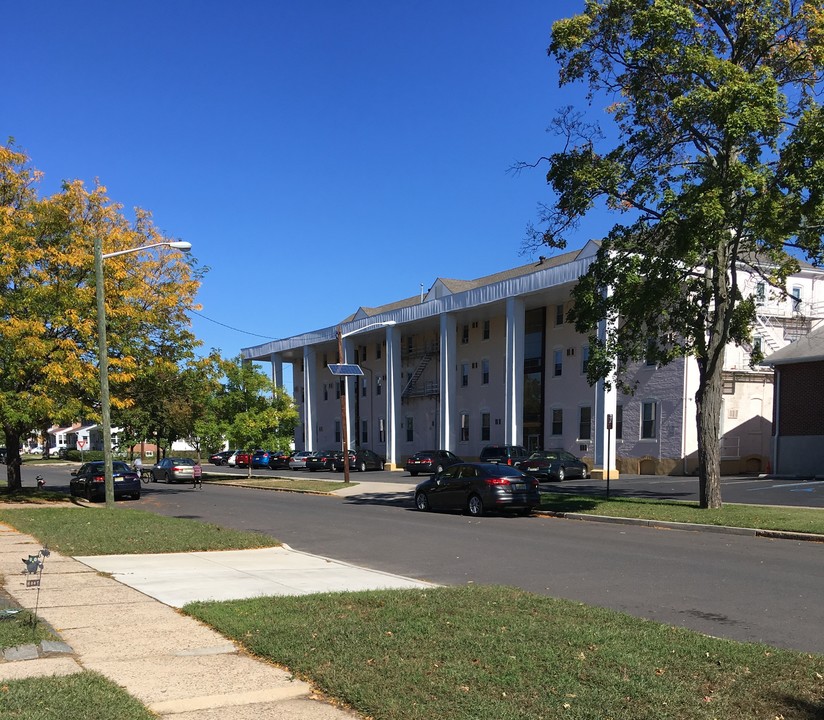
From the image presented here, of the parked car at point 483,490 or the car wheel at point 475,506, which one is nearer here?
the parked car at point 483,490

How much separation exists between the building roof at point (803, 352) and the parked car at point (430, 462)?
16.3 m

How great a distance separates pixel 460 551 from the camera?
14219mm

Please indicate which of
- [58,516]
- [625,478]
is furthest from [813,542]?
[625,478]

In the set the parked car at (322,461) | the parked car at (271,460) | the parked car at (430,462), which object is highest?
the parked car at (430,462)

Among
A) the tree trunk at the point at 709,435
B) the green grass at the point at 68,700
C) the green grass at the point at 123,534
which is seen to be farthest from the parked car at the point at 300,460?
the green grass at the point at 68,700

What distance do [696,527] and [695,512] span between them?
1.74 m

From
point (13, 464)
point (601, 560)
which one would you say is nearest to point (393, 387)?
point (13, 464)

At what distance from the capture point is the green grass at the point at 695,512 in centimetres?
1705

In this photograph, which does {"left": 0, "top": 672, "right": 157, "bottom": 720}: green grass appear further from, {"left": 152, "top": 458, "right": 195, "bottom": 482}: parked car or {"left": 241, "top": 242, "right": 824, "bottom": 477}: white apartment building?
{"left": 152, "top": 458, "right": 195, "bottom": 482}: parked car

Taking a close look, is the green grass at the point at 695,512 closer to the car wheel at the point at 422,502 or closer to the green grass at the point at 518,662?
the car wheel at the point at 422,502

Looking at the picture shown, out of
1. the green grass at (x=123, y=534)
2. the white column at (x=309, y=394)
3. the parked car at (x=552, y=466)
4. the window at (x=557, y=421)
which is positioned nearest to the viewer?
the green grass at (x=123, y=534)

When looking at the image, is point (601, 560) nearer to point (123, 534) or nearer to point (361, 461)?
point (123, 534)

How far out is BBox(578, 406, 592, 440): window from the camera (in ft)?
138

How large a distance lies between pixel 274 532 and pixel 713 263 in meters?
12.5
